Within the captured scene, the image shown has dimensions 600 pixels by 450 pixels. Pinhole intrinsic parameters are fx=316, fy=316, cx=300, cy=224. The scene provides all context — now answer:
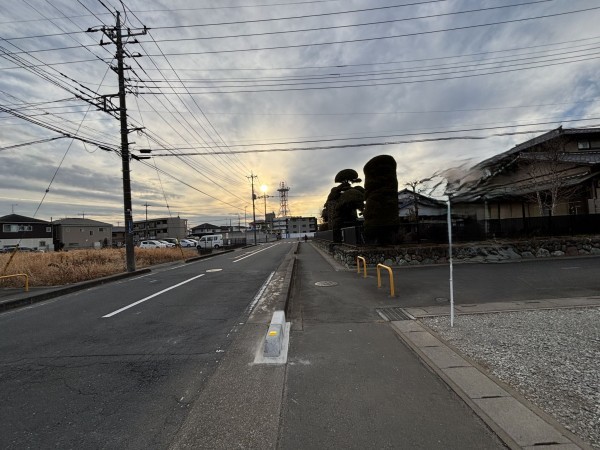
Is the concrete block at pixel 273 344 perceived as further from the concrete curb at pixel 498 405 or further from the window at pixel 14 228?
the window at pixel 14 228

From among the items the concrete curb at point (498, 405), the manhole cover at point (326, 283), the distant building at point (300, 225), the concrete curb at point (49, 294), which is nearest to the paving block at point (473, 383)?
the concrete curb at point (498, 405)

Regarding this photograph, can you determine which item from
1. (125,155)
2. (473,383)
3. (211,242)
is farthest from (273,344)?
(211,242)

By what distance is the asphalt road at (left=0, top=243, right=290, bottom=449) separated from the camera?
9.43ft

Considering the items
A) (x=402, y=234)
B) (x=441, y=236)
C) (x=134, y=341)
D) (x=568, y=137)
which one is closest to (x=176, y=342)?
(x=134, y=341)

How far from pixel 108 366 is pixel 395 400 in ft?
12.3

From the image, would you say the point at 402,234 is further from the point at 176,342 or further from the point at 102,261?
the point at 102,261

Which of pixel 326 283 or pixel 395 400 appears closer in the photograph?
pixel 395 400

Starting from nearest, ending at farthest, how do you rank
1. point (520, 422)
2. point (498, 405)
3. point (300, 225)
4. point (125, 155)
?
point (520, 422) → point (498, 405) → point (125, 155) → point (300, 225)

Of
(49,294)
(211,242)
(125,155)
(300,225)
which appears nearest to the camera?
(49,294)

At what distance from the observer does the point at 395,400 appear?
3.26 meters

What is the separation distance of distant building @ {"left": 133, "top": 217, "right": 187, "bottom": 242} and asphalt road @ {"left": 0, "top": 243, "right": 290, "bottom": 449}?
270ft

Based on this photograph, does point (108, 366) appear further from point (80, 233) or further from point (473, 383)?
point (80, 233)

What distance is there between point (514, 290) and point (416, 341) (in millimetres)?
5259

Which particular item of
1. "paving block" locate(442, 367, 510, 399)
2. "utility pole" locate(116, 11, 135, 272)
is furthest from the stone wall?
"utility pole" locate(116, 11, 135, 272)
